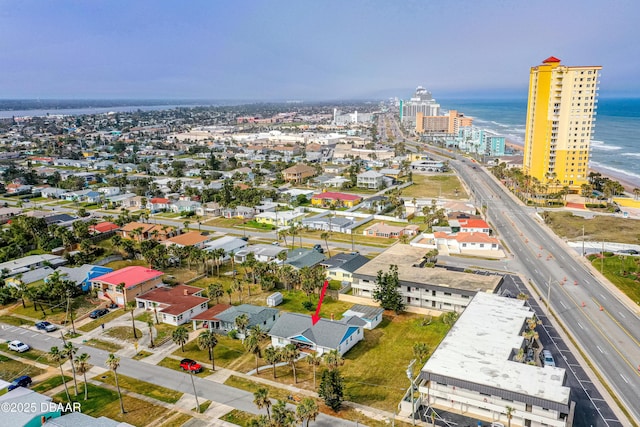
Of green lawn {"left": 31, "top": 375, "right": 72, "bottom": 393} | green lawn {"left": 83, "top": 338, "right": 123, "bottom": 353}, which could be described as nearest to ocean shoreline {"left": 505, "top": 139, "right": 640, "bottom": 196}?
green lawn {"left": 83, "top": 338, "right": 123, "bottom": 353}

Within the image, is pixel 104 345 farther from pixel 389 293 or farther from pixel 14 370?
pixel 389 293

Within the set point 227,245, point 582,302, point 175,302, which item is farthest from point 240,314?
point 582,302

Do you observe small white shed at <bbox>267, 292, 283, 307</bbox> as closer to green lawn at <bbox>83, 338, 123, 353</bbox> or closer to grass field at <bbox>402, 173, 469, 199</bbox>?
green lawn at <bbox>83, 338, 123, 353</bbox>

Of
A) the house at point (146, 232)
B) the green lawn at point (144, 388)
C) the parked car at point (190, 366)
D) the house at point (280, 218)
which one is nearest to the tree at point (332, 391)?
the green lawn at point (144, 388)

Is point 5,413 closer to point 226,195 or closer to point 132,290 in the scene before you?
point 132,290

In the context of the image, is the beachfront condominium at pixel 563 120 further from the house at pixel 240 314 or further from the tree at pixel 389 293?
the house at pixel 240 314
